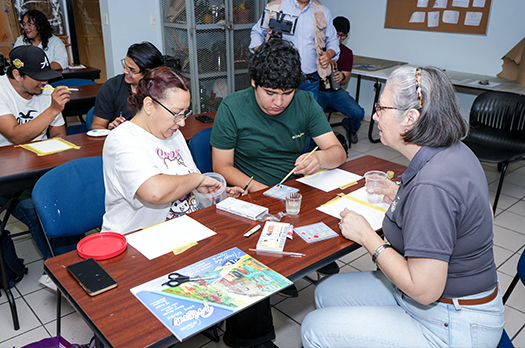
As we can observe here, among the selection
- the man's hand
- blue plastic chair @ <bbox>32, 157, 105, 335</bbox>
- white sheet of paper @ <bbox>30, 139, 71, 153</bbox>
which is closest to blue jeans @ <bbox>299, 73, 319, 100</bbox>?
the man's hand

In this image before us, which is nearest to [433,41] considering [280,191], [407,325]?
[280,191]

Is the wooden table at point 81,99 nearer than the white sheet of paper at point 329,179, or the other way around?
the white sheet of paper at point 329,179

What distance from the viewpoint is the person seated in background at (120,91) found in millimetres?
2932

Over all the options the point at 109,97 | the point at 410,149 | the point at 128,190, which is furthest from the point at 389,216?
the point at 109,97

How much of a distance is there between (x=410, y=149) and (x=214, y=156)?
3.83 ft

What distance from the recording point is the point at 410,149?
4.71 feet

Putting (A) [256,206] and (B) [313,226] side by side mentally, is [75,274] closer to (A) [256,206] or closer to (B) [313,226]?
(A) [256,206]

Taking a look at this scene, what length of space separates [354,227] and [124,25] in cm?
451

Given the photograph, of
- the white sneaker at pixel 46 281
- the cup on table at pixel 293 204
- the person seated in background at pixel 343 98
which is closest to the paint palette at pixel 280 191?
the cup on table at pixel 293 204

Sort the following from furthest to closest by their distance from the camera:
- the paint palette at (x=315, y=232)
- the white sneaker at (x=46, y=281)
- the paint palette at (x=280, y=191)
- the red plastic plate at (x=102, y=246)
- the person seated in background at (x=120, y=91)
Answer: the person seated in background at (x=120, y=91) < the white sneaker at (x=46, y=281) < the paint palette at (x=280, y=191) < the paint palette at (x=315, y=232) < the red plastic plate at (x=102, y=246)

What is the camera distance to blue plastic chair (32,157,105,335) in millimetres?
1856

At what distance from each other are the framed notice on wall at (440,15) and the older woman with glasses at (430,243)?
411 centimetres

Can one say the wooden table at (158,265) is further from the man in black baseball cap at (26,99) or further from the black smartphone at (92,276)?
the man in black baseball cap at (26,99)

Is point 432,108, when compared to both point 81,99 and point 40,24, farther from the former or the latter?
point 40,24
